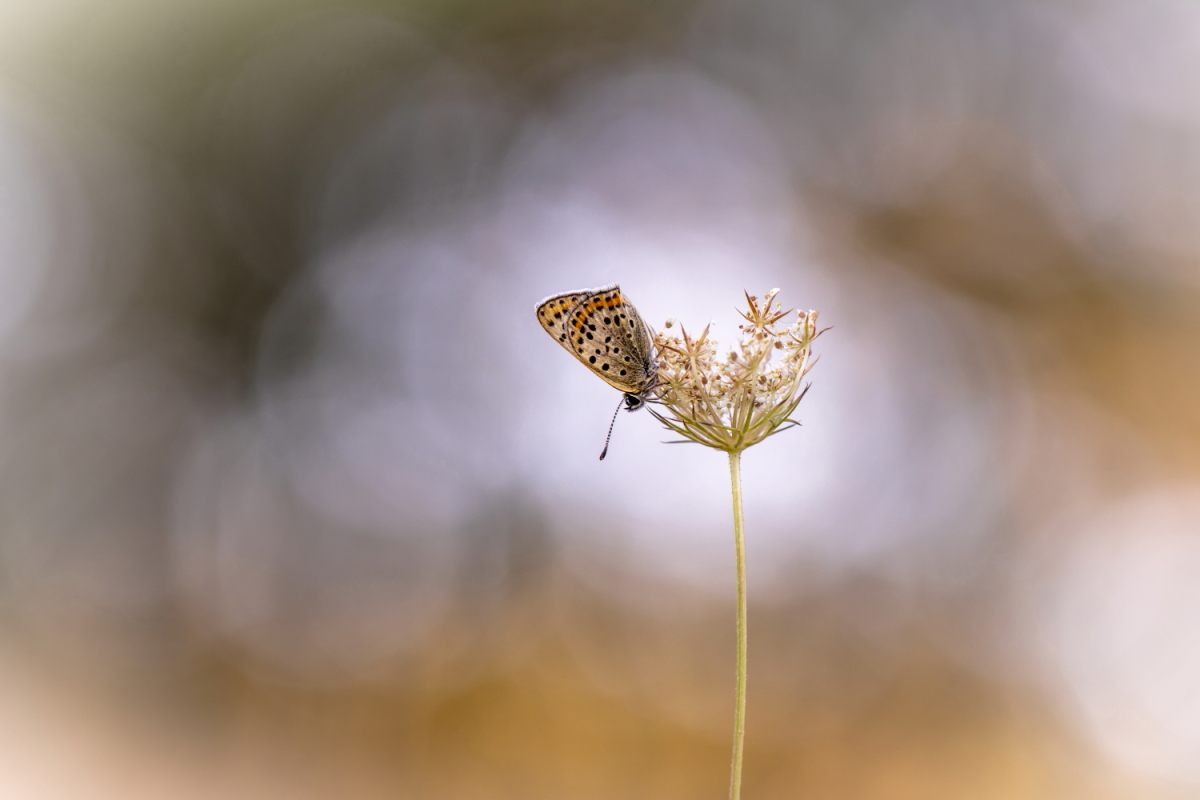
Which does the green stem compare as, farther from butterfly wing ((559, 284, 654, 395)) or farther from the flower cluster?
butterfly wing ((559, 284, 654, 395))

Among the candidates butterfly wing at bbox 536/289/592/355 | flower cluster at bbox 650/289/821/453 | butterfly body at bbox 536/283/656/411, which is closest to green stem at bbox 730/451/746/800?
flower cluster at bbox 650/289/821/453

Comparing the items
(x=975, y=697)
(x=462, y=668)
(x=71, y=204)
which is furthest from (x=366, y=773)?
(x=71, y=204)

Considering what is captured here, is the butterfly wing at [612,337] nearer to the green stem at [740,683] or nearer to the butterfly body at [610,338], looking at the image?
the butterfly body at [610,338]

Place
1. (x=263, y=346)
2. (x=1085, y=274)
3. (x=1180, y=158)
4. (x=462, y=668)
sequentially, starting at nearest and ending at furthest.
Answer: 1. (x=1180, y=158)
2. (x=1085, y=274)
3. (x=462, y=668)
4. (x=263, y=346)

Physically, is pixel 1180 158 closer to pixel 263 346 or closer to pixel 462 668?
pixel 462 668

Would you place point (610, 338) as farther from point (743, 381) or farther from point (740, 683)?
point (740, 683)

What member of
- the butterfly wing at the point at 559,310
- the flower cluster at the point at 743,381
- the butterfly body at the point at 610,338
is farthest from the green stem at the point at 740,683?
the butterfly wing at the point at 559,310


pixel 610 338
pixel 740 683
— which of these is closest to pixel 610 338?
pixel 610 338
